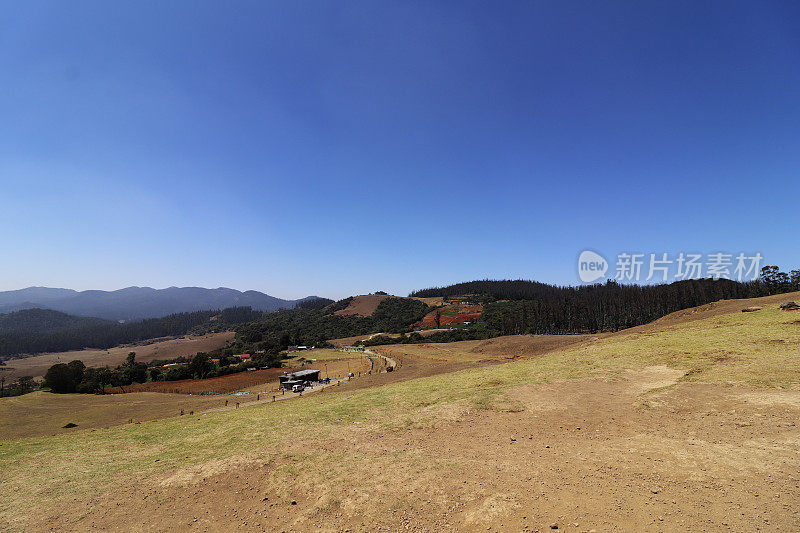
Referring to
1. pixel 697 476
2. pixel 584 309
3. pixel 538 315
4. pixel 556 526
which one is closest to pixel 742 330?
pixel 697 476

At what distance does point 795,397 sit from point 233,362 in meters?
117

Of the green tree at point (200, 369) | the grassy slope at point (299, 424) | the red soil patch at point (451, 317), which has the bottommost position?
the green tree at point (200, 369)

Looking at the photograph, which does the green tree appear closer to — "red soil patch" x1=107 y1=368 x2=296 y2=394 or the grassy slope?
"red soil patch" x1=107 y1=368 x2=296 y2=394

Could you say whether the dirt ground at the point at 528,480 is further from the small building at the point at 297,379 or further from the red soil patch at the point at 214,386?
the red soil patch at the point at 214,386

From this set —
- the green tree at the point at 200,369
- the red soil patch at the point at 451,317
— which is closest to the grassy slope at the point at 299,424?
the green tree at the point at 200,369

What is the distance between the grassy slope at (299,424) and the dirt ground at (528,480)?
5.44ft

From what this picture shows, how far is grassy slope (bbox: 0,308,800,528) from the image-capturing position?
506 inches

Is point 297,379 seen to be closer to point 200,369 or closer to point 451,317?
point 200,369

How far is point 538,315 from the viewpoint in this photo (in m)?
132

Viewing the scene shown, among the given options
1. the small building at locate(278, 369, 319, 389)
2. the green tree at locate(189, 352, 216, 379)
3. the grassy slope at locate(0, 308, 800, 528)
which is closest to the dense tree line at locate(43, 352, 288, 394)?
the green tree at locate(189, 352, 216, 379)

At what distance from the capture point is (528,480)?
9555 mm

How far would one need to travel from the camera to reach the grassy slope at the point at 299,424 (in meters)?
12.9

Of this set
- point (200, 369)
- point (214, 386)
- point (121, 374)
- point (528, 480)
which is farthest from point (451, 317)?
point (528, 480)

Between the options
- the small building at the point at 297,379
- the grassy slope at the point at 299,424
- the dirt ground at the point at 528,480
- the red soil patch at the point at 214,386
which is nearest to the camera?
the dirt ground at the point at 528,480
